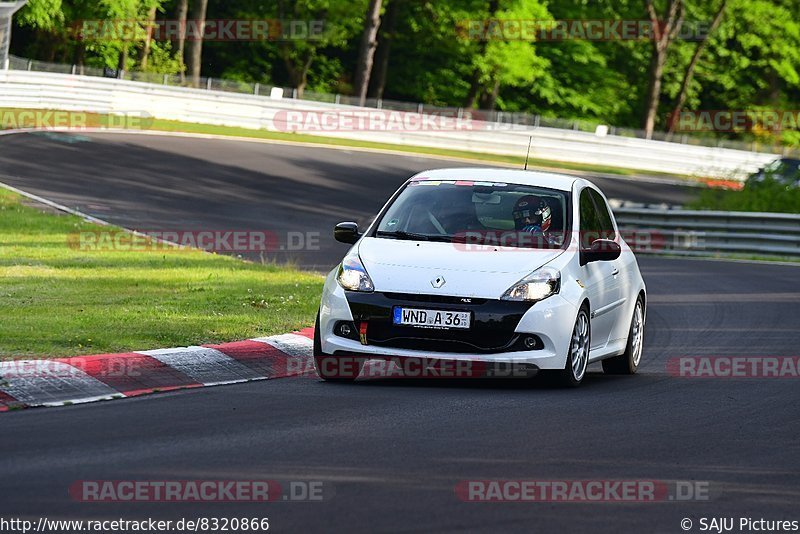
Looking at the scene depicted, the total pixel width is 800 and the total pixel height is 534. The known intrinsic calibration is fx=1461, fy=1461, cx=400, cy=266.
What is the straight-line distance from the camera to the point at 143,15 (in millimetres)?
56562

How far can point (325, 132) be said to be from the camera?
45719 mm

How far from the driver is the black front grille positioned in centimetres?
112

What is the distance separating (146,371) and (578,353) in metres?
2.94

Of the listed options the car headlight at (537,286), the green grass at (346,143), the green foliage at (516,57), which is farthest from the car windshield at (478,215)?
the green foliage at (516,57)

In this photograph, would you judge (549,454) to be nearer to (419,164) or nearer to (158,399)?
(158,399)

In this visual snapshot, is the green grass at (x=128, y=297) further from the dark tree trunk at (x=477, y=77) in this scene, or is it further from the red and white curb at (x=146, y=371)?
the dark tree trunk at (x=477, y=77)

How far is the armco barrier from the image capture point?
38750mm

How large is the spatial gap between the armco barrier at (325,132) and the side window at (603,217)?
78.8 feet

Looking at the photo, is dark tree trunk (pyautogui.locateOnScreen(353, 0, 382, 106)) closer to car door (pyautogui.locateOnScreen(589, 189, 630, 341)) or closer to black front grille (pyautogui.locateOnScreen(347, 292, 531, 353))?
car door (pyautogui.locateOnScreen(589, 189, 630, 341))

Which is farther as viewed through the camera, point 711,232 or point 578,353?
point 711,232

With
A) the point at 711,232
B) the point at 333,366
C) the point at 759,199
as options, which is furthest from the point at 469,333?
the point at 759,199

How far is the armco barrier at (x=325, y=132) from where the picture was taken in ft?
127

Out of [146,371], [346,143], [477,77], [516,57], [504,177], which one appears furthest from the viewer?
[477,77]

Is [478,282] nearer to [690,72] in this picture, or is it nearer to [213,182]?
[213,182]
